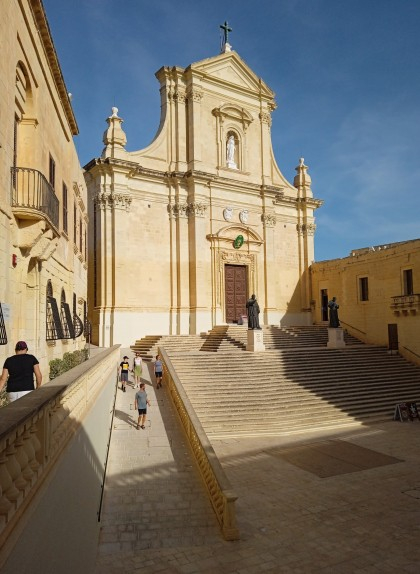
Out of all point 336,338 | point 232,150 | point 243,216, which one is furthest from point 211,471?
point 232,150

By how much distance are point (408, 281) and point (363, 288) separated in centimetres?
363

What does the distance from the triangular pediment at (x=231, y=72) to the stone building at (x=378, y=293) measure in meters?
13.7

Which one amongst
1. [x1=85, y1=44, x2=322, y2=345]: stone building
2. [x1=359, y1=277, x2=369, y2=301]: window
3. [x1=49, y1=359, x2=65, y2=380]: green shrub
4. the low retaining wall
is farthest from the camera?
[x1=359, y1=277, x2=369, y2=301]: window

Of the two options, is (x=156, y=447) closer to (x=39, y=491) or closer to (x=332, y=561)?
(x=332, y=561)

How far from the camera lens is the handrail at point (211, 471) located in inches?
320

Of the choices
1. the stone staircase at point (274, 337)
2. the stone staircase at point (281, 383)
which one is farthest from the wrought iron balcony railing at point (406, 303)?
the stone staircase at point (274, 337)

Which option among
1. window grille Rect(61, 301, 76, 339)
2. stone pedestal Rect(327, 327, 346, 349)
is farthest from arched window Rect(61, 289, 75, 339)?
stone pedestal Rect(327, 327, 346, 349)

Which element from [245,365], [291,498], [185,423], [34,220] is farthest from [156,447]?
[245,365]

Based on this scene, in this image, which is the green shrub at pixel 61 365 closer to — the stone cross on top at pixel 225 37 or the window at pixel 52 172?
the window at pixel 52 172

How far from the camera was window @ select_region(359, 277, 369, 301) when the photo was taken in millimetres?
28453

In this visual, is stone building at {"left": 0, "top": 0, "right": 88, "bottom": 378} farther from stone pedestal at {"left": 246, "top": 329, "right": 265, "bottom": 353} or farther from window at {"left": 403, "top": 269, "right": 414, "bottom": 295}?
window at {"left": 403, "top": 269, "right": 414, "bottom": 295}

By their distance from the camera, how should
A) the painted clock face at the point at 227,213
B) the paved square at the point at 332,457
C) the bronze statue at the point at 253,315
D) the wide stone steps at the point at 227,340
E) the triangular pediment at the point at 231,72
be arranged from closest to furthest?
1. the paved square at the point at 332,457
2. the bronze statue at the point at 253,315
3. the wide stone steps at the point at 227,340
4. the triangular pediment at the point at 231,72
5. the painted clock face at the point at 227,213

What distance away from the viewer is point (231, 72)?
30172 mm

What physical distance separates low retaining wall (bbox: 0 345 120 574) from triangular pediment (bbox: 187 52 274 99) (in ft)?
88.7
